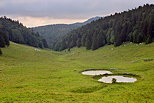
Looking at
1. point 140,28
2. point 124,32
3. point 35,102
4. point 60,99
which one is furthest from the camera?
point 124,32

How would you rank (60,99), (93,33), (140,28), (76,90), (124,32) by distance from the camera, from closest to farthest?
(60,99) < (76,90) < (140,28) < (124,32) < (93,33)

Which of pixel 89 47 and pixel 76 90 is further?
pixel 89 47

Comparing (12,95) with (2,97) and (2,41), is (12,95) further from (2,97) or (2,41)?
(2,41)

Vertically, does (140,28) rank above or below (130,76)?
above

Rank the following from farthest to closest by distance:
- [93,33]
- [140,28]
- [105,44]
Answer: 1. [93,33]
2. [105,44]
3. [140,28]

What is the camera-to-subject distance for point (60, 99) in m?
27.5

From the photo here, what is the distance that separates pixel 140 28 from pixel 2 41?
347ft

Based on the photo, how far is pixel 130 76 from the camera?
51219mm

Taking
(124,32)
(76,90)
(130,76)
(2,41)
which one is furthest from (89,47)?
(76,90)

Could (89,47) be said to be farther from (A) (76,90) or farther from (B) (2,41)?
(A) (76,90)

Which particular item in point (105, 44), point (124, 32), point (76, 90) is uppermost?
point (124, 32)

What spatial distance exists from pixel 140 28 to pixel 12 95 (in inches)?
4618

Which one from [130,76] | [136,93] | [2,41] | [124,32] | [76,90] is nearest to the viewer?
[136,93]

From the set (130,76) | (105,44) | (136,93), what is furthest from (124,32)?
(136,93)
